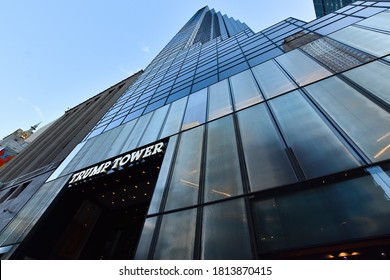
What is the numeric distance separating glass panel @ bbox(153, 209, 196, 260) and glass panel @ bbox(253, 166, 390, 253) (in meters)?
1.72

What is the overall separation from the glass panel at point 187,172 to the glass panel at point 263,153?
1.83 meters

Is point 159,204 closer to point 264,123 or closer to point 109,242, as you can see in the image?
point 264,123

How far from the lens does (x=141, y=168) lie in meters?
11.5

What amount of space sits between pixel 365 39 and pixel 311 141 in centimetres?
738

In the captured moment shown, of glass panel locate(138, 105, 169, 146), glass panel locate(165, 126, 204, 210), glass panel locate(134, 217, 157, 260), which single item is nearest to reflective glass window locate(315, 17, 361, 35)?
glass panel locate(165, 126, 204, 210)

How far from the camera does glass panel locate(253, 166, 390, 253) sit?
13.4 feet

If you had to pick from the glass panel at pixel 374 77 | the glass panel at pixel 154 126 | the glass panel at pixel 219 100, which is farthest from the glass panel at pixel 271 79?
the glass panel at pixel 154 126

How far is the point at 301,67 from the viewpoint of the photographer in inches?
414

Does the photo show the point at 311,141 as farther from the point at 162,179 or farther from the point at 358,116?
the point at 162,179

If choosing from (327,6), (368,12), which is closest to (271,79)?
(368,12)

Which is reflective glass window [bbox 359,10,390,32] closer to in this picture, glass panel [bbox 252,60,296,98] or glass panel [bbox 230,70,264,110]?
glass panel [bbox 252,60,296,98]

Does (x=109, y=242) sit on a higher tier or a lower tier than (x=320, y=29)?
lower
